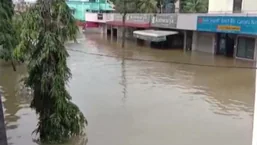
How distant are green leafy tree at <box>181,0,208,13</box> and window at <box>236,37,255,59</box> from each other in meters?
12.6

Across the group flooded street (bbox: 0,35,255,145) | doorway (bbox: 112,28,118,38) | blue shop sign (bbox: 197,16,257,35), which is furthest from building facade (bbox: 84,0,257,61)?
doorway (bbox: 112,28,118,38)

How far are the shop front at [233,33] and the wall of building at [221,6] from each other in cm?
177

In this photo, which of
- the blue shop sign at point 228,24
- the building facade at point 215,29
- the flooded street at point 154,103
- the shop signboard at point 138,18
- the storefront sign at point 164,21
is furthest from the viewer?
the shop signboard at point 138,18

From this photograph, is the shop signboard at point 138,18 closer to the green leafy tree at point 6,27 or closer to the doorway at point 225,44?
the doorway at point 225,44

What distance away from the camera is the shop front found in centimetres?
2553

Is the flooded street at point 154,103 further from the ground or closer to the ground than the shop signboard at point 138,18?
closer to the ground

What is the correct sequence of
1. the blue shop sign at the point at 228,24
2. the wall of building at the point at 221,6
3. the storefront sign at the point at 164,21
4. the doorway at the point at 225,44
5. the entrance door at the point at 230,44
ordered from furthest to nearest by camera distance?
the storefront sign at the point at 164,21 → the doorway at the point at 225,44 → the entrance door at the point at 230,44 → the wall of building at the point at 221,6 → the blue shop sign at the point at 228,24

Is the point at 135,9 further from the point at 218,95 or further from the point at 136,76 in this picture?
the point at 218,95

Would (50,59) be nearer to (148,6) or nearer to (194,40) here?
(194,40)

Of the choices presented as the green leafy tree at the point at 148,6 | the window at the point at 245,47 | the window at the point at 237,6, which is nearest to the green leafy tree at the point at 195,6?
the green leafy tree at the point at 148,6

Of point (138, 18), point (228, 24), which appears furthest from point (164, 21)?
point (228, 24)

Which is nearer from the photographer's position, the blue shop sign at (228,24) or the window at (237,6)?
the blue shop sign at (228,24)

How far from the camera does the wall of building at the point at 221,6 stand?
29.4m

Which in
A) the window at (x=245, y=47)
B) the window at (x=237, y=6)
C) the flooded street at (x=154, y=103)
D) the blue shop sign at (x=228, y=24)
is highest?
the window at (x=237, y=6)
